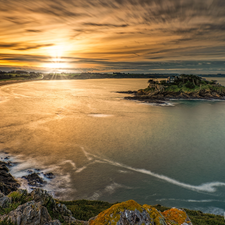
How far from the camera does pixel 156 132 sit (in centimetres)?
4294

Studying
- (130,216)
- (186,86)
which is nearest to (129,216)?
(130,216)

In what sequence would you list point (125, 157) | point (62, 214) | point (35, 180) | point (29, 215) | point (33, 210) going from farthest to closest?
point (125, 157) → point (35, 180) → point (62, 214) → point (33, 210) → point (29, 215)

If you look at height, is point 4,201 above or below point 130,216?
below

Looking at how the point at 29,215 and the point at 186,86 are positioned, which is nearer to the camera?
the point at 29,215

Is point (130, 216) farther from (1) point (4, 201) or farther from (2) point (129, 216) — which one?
(1) point (4, 201)

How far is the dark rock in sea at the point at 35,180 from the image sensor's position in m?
19.5

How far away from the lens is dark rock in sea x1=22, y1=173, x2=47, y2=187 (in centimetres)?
1955

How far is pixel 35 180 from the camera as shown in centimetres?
2025

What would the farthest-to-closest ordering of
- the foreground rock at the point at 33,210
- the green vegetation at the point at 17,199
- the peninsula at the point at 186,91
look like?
the peninsula at the point at 186,91 < the green vegetation at the point at 17,199 < the foreground rock at the point at 33,210

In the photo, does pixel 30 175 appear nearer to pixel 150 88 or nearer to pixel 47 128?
pixel 47 128

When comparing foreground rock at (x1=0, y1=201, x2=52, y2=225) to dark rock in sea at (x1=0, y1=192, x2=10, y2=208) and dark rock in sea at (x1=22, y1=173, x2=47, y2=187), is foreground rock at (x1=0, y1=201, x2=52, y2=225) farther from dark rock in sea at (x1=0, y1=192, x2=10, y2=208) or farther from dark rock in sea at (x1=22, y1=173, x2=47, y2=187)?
dark rock in sea at (x1=22, y1=173, x2=47, y2=187)

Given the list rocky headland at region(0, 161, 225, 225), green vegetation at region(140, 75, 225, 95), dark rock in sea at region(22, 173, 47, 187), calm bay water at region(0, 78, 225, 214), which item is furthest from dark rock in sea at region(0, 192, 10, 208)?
green vegetation at region(140, 75, 225, 95)

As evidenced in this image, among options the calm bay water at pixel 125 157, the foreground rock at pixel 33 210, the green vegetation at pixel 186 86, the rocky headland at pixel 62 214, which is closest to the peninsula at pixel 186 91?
the green vegetation at pixel 186 86

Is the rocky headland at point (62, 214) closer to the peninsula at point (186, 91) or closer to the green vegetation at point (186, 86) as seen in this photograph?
the peninsula at point (186, 91)
